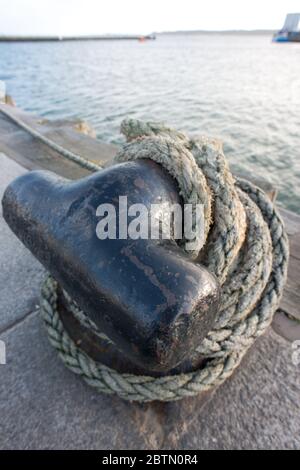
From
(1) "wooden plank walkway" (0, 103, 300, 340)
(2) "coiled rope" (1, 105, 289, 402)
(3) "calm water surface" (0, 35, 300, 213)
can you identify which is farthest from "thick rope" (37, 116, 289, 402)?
(3) "calm water surface" (0, 35, 300, 213)

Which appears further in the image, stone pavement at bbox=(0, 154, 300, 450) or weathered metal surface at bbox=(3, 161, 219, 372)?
stone pavement at bbox=(0, 154, 300, 450)

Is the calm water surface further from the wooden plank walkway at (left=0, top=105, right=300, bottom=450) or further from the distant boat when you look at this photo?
the distant boat

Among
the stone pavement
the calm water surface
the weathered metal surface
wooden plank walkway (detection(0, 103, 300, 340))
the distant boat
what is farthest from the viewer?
the distant boat

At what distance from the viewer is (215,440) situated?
3.52ft

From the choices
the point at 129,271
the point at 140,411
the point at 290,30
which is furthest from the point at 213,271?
the point at 290,30

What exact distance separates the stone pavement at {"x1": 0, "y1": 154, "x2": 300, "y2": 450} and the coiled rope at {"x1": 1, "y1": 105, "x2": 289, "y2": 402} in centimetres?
6

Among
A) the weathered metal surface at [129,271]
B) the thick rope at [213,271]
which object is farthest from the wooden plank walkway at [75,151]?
the weathered metal surface at [129,271]

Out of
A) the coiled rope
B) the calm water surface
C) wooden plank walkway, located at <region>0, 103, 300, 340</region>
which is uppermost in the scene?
the coiled rope

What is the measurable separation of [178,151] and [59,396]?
0.89 metres

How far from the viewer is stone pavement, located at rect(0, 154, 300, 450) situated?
1.07 m

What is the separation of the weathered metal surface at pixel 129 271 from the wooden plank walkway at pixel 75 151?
0.54 meters

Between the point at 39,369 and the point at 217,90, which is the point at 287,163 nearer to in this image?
the point at 39,369

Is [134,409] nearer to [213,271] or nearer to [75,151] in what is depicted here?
[213,271]

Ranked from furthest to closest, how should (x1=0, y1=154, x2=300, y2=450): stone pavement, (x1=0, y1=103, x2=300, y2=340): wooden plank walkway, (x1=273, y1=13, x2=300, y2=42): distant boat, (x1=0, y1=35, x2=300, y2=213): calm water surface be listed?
(x1=273, y1=13, x2=300, y2=42): distant boat
(x1=0, y1=35, x2=300, y2=213): calm water surface
(x1=0, y1=103, x2=300, y2=340): wooden plank walkway
(x1=0, y1=154, x2=300, y2=450): stone pavement
